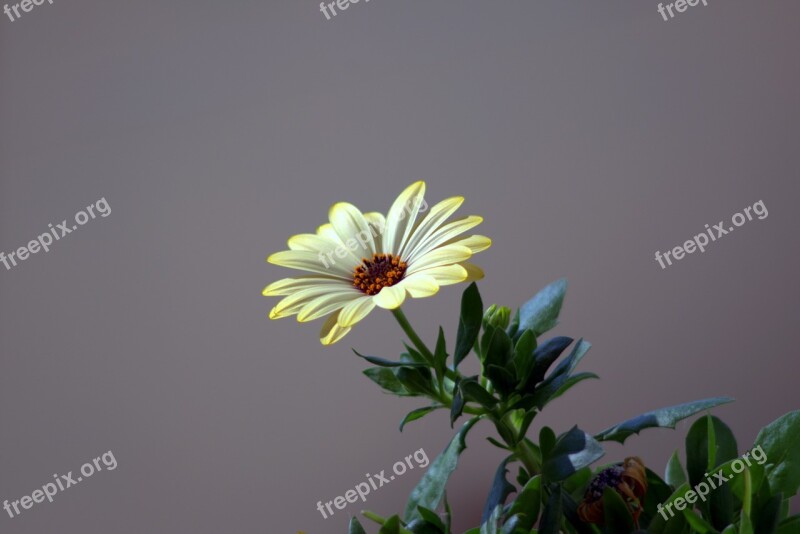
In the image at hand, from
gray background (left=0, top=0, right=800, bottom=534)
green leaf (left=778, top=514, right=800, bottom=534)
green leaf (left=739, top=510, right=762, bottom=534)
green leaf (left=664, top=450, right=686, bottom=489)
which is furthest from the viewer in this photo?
gray background (left=0, top=0, right=800, bottom=534)

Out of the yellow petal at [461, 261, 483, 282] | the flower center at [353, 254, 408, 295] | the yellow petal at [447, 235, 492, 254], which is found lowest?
the yellow petal at [461, 261, 483, 282]

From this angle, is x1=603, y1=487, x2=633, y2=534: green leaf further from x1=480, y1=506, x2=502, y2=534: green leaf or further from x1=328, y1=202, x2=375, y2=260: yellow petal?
x1=328, y1=202, x2=375, y2=260: yellow petal

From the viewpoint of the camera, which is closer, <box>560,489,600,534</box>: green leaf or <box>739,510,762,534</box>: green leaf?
<box>739,510,762,534</box>: green leaf

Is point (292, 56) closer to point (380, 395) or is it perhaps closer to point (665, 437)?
point (380, 395)

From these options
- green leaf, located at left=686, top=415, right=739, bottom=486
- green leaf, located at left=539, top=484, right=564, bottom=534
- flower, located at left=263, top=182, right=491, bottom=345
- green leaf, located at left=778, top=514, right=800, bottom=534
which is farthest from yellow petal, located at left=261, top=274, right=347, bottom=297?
green leaf, located at left=778, top=514, right=800, bottom=534

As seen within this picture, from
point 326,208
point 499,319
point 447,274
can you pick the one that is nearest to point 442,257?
point 447,274

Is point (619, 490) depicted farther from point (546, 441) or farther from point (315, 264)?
point (315, 264)

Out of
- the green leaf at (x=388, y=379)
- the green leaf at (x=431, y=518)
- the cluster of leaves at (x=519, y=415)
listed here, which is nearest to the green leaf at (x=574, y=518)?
the cluster of leaves at (x=519, y=415)
